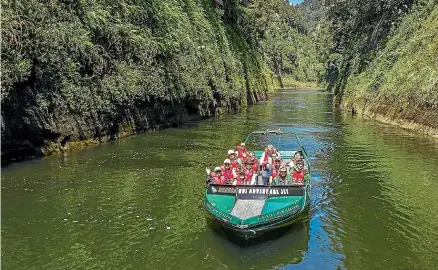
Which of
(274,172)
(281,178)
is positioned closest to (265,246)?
(281,178)

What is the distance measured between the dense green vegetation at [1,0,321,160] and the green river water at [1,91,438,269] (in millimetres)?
1928

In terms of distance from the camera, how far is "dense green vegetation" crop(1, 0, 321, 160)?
787 inches

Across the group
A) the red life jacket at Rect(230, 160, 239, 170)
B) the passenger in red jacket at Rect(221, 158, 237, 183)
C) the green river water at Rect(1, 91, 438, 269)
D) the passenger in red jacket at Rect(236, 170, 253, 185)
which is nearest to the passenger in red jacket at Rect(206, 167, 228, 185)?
the passenger in red jacket at Rect(221, 158, 237, 183)

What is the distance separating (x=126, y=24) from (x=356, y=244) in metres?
22.1

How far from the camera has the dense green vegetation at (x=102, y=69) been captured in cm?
2000

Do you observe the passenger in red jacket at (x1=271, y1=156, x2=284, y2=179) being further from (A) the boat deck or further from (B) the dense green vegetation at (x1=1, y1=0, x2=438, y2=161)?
(B) the dense green vegetation at (x1=1, y1=0, x2=438, y2=161)

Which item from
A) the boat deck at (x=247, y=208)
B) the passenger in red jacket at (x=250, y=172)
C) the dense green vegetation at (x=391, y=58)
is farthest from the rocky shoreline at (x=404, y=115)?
the boat deck at (x=247, y=208)

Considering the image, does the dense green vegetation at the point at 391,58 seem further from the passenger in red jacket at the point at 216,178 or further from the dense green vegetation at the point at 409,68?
the passenger in red jacket at the point at 216,178

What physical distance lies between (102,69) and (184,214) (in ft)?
47.9

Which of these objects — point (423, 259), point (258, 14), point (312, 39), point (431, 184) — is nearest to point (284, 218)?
point (423, 259)

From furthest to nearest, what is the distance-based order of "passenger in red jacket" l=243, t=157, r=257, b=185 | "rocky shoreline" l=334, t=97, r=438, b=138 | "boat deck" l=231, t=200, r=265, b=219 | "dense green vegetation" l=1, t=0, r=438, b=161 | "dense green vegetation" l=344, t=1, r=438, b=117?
"dense green vegetation" l=344, t=1, r=438, b=117, "rocky shoreline" l=334, t=97, r=438, b=138, "dense green vegetation" l=1, t=0, r=438, b=161, "passenger in red jacket" l=243, t=157, r=257, b=185, "boat deck" l=231, t=200, r=265, b=219

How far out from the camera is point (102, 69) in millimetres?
26250

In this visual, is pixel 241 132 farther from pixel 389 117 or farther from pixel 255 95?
pixel 255 95

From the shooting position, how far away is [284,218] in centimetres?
1207
